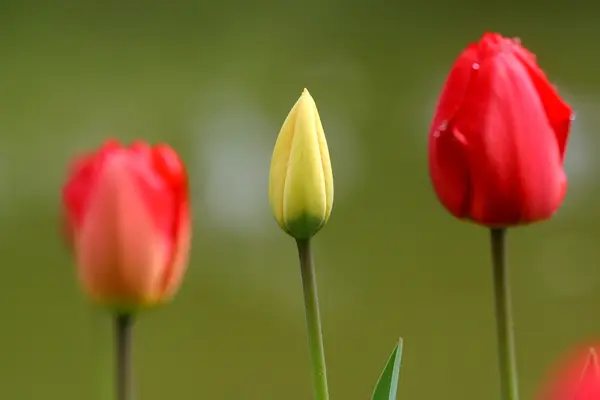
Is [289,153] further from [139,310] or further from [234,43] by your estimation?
[234,43]

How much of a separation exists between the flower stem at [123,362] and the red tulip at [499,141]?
11cm

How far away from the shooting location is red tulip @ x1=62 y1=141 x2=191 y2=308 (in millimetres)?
252

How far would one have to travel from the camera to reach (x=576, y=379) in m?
0.29

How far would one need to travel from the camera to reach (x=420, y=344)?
153 centimetres

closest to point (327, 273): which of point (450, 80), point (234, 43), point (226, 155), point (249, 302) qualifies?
point (249, 302)

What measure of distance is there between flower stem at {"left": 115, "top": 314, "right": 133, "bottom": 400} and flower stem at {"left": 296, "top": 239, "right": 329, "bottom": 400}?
0.05 metres

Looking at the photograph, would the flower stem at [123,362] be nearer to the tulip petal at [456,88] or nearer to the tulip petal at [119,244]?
the tulip petal at [119,244]

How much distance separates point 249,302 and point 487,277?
0.36 metres

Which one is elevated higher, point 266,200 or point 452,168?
point 266,200

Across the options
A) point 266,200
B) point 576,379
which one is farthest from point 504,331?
point 266,200

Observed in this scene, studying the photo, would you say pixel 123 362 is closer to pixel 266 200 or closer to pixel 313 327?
pixel 313 327

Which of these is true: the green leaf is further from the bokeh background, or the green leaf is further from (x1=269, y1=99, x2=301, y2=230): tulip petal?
the bokeh background

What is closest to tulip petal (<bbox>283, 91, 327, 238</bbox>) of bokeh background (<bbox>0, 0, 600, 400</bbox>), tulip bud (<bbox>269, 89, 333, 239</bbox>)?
tulip bud (<bbox>269, 89, 333, 239</bbox>)

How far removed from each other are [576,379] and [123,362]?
0.12 m
